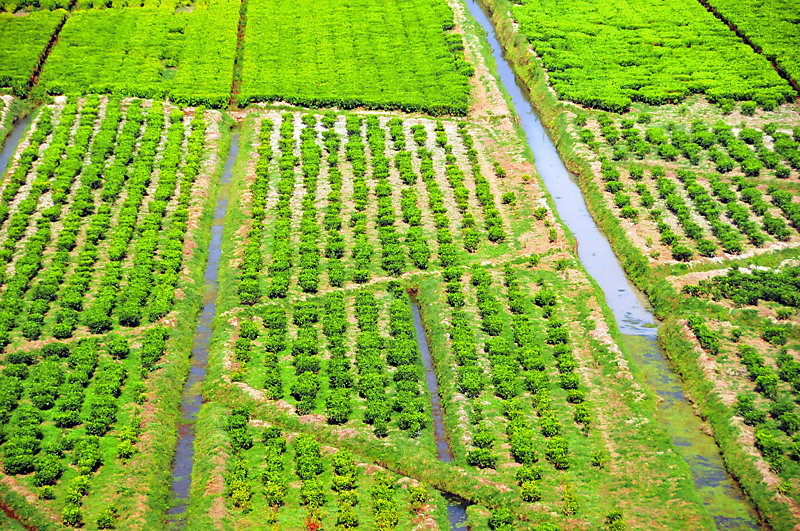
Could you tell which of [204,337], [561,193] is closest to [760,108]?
[561,193]

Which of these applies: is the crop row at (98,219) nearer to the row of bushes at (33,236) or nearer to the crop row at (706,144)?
the row of bushes at (33,236)

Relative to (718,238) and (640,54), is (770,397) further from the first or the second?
(640,54)

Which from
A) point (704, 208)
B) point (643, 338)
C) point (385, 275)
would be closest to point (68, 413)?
point (385, 275)

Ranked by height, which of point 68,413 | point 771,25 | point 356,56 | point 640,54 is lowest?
point 68,413

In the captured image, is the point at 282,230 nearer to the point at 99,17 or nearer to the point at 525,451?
the point at 525,451

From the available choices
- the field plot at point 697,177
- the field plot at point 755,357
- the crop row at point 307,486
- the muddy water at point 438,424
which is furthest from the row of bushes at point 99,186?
the field plot at point 697,177

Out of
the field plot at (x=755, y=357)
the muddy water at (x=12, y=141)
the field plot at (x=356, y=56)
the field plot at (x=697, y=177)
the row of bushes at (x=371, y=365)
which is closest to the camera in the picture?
the field plot at (x=755, y=357)
